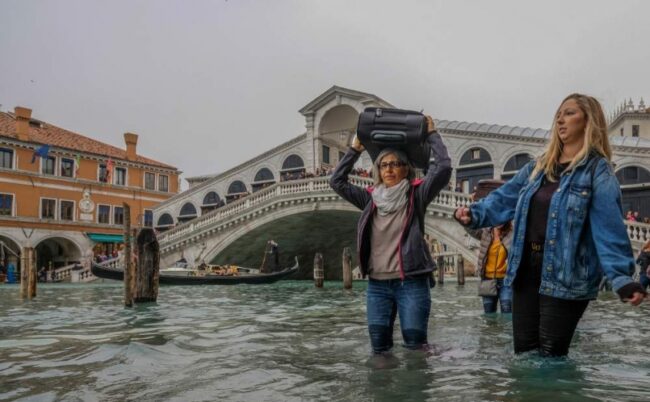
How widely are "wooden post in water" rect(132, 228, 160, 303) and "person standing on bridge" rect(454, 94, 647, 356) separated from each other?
24.2 feet

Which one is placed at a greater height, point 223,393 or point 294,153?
point 294,153

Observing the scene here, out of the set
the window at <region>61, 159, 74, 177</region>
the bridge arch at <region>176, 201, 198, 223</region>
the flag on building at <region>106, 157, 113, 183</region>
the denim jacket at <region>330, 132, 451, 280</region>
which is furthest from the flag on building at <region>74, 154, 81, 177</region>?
the denim jacket at <region>330, 132, 451, 280</region>

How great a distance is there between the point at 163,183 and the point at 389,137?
32.0m

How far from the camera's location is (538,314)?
9.27ft

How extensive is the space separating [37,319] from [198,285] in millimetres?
10301

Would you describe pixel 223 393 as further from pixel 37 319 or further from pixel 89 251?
pixel 89 251

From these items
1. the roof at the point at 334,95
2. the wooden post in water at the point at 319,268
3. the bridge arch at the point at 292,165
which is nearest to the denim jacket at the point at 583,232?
the wooden post in water at the point at 319,268

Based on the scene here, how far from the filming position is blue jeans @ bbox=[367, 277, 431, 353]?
324 cm

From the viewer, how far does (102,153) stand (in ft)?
99.5

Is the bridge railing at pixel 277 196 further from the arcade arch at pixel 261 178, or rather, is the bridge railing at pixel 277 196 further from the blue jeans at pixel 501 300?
the blue jeans at pixel 501 300

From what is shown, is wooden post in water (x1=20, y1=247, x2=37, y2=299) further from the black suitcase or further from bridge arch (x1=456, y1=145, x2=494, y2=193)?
bridge arch (x1=456, y1=145, x2=494, y2=193)

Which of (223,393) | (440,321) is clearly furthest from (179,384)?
(440,321)

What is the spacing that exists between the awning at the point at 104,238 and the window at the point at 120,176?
2.94 m

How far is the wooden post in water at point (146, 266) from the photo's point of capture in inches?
363
